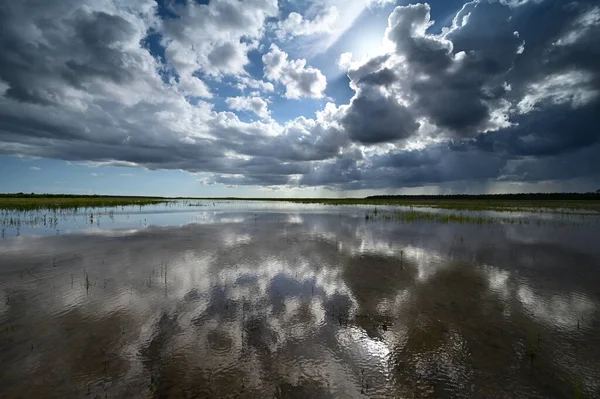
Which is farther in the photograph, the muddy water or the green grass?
the green grass

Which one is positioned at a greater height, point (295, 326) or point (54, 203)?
point (54, 203)

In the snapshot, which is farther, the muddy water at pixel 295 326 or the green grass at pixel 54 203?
the green grass at pixel 54 203

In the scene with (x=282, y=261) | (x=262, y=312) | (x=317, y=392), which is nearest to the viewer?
(x=317, y=392)

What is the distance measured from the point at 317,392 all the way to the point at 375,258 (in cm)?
1134

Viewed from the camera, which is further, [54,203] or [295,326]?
[54,203]

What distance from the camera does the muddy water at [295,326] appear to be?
5.29 metres

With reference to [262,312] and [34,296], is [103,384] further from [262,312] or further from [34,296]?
[34,296]

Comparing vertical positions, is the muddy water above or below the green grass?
below

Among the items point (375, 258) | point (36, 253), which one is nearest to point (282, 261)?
point (375, 258)

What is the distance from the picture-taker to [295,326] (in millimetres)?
7574

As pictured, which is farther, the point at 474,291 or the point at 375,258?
the point at 375,258

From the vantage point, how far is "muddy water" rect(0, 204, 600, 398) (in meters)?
5.29

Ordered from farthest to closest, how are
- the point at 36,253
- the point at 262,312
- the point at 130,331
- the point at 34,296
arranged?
the point at 36,253 → the point at 34,296 → the point at 262,312 → the point at 130,331

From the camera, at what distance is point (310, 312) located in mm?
8523
